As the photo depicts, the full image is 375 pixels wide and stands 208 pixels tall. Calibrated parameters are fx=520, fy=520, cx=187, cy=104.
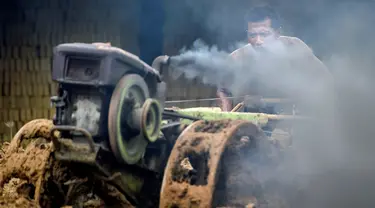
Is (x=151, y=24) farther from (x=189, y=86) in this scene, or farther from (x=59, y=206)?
(x=59, y=206)

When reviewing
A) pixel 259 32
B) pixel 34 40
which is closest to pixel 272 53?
pixel 259 32

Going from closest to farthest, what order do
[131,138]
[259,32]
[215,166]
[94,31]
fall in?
[215,166] < [131,138] < [259,32] < [94,31]

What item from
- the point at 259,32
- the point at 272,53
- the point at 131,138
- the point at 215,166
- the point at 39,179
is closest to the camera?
the point at 215,166

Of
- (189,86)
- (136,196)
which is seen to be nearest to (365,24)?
(189,86)

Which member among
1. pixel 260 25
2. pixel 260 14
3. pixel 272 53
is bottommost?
pixel 272 53

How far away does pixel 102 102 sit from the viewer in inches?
152

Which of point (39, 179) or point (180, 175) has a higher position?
point (180, 175)

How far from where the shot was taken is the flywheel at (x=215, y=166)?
3.81 metres

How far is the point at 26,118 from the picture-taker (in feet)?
32.2

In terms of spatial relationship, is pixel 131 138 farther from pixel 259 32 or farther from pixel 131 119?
pixel 259 32

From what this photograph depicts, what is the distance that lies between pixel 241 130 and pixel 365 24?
557cm

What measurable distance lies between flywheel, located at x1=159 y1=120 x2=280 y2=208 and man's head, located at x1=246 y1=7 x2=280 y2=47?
263cm

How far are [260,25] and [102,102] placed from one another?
3571 millimetres

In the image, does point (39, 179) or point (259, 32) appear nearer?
point (39, 179)
